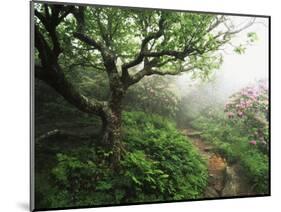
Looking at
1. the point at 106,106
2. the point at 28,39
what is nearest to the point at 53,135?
the point at 106,106

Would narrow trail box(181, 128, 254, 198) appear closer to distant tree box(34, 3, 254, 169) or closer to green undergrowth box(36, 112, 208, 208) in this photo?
green undergrowth box(36, 112, 208, 208)

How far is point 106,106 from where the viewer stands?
14.0 ft

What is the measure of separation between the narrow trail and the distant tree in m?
0.64

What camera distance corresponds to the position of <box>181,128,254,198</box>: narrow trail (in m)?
4.56

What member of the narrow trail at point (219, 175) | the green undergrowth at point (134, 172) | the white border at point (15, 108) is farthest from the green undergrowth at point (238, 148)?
the white border at point (15, 108)

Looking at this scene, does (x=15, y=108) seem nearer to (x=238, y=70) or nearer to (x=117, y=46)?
(x=117, y=46)

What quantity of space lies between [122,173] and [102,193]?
0.24m

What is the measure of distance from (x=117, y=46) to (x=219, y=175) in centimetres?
152

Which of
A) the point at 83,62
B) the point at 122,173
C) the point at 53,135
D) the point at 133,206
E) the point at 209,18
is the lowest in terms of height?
the point at 133,206

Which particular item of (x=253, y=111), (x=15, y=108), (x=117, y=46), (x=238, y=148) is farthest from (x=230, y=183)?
(x=15, y=108)

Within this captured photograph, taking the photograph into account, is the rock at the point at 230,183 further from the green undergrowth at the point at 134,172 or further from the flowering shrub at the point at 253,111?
the flowering shrub at the point at 253,111

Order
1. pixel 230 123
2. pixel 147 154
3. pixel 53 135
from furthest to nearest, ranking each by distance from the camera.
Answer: pixel 230 123 < pixel 147 154 < pixel 53 135

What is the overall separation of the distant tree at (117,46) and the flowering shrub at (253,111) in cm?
41
